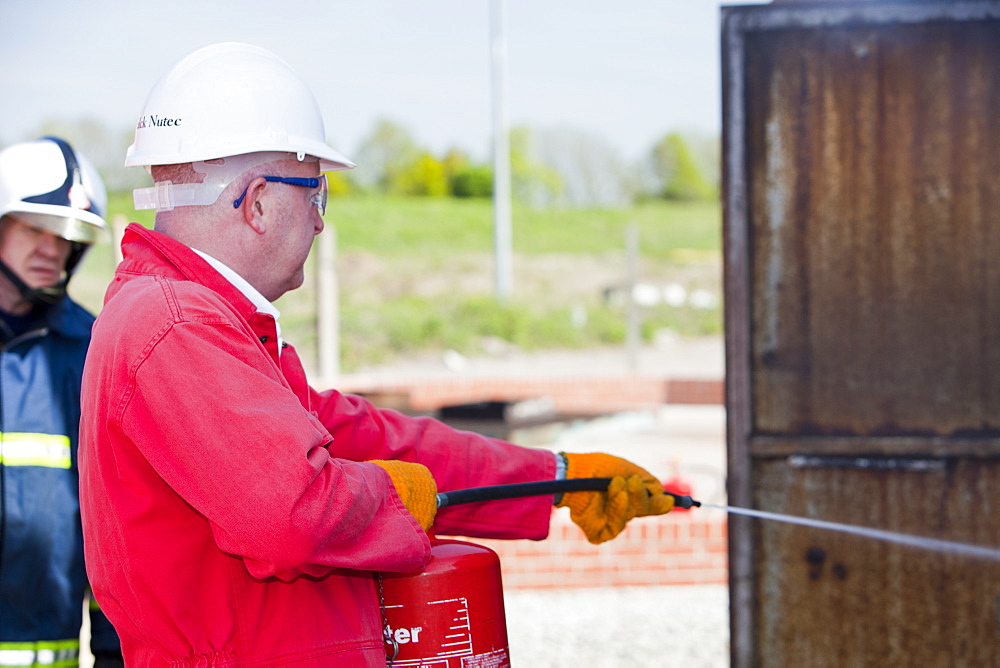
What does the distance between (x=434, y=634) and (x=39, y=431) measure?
141cm

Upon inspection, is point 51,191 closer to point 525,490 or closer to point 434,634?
point 525,490

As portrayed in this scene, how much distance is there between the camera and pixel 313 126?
1905mm

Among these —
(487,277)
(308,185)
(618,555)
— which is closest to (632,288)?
(618,555)

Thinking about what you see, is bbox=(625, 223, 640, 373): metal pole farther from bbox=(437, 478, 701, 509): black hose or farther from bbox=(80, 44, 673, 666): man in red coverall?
bbox=(80, 44, 673, 666): man in red coverall

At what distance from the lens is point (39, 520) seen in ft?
8.80

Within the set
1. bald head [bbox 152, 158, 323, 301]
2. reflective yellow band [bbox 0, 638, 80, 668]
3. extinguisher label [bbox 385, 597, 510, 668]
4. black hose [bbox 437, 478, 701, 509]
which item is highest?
bald head [bbox 152, 158, 323, 301]

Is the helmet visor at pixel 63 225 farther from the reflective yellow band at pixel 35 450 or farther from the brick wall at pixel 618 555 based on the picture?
the brick wall at pixel 618 555

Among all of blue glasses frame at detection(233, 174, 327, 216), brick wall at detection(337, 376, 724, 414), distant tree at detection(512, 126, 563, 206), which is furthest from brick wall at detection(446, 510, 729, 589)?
distant tree at detection(512, 126, 563, 206)

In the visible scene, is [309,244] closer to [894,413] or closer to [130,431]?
[130,431]

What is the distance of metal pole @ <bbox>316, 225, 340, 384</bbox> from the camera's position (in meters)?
8.60

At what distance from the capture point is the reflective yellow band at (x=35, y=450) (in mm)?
2684

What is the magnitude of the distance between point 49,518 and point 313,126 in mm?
1468

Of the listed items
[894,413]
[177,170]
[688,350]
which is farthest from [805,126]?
[688,350]

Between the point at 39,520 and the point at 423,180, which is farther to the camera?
the point at 423,180
